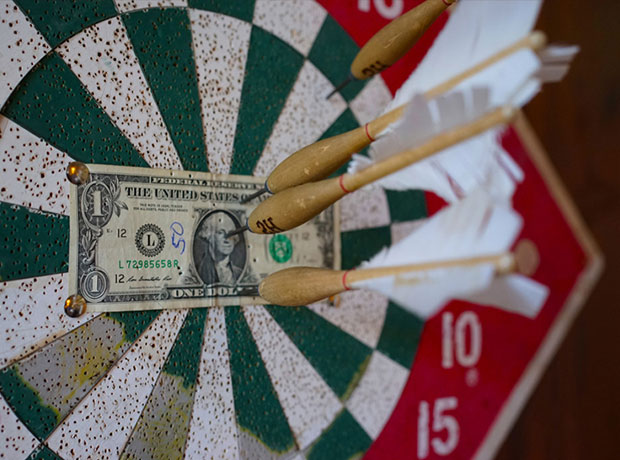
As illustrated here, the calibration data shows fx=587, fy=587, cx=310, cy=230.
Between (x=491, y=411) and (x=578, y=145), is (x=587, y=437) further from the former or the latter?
(x=578, y=145)

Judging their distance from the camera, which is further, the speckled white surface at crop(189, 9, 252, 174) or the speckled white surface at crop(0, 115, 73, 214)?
the speckled white surface at crop(189, 9, 252, 174)

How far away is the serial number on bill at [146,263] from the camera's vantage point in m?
0.70

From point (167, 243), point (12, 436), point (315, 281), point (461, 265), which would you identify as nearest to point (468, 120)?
point (461, 265)

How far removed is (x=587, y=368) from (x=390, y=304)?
673 millimetres

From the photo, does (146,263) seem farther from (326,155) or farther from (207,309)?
(326,155)

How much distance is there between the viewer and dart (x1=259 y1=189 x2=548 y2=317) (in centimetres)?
45

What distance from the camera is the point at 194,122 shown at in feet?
2.52

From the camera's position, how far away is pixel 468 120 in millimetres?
472

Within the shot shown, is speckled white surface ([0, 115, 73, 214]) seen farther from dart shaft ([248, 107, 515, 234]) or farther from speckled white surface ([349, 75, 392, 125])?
speckled white surface ([349, 75, 392, 125])

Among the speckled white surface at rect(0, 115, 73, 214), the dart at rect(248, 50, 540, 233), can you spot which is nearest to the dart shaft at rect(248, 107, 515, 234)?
the dart at rect(248, 50, 540, 233)

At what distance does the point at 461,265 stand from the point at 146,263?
405 millimetres

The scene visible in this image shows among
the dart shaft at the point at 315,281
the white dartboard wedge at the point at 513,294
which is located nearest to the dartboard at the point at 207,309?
the dart shaft at the point at 315,281

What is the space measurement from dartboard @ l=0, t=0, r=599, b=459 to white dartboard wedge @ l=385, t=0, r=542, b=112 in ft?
0.93

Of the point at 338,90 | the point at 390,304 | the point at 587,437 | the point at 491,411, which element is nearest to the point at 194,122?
the point at 338,90
